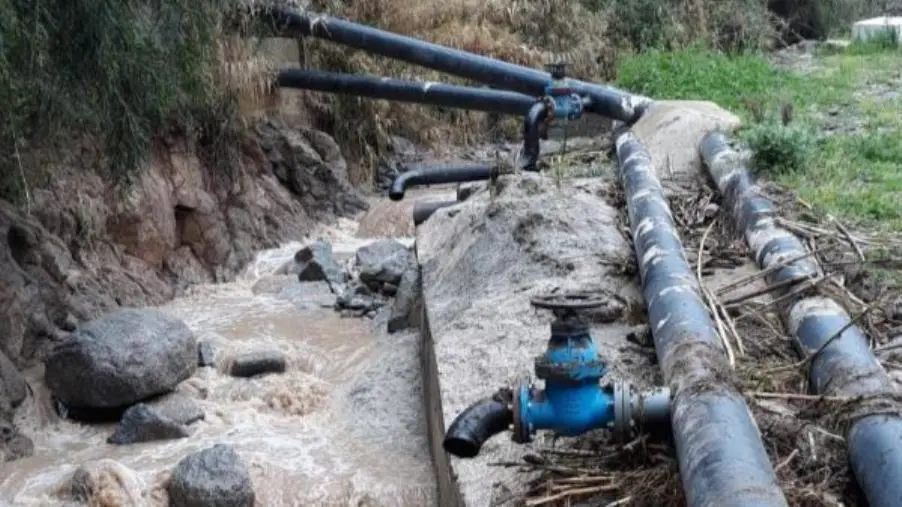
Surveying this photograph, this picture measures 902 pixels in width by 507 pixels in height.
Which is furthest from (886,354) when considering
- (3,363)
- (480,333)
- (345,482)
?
(3,363)

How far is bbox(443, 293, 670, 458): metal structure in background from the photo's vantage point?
2771mm

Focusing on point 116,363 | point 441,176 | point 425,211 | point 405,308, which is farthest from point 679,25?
point 116,363

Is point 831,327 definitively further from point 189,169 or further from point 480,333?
point 189,169

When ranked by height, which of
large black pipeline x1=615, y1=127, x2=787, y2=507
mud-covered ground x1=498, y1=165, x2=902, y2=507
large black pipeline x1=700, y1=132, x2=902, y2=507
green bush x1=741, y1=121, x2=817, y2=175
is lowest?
mud-covered ground x1=498, y1=165, x2=902, y2=507

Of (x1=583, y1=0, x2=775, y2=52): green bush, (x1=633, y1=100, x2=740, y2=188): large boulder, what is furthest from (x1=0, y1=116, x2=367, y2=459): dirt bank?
(x1=583, y1=0, x2=775, y2=52): green bush

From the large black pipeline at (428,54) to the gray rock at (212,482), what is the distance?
430 cm

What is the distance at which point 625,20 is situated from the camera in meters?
15.2

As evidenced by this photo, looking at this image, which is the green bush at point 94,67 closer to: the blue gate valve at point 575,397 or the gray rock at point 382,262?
the gray rock at point 382,262

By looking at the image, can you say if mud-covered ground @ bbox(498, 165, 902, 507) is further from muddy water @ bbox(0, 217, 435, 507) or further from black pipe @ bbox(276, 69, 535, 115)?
black pipe @ bbox(276, 69, 535, 115)

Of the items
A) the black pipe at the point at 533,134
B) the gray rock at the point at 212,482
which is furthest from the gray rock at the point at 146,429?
the black pipe at the point at 533,134

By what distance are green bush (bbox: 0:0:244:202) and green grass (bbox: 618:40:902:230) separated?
3.19 meters

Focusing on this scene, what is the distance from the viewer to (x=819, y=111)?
8.17 meters

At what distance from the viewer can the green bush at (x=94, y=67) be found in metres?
4.92

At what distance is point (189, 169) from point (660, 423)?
287 inches
